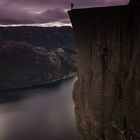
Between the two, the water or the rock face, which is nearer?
the rock face

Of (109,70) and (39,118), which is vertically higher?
(109,70)

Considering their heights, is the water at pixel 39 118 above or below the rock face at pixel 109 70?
below

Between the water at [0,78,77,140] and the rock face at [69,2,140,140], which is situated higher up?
the rock face at [69,2,140,140]

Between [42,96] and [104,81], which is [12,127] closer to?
[42,96]

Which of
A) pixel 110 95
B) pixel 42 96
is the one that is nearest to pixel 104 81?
pixel 110 95

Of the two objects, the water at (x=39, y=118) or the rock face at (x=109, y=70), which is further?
the water at (x=39, y=118)
